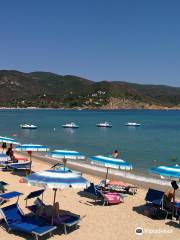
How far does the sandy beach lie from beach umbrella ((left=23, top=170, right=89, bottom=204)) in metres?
1.70

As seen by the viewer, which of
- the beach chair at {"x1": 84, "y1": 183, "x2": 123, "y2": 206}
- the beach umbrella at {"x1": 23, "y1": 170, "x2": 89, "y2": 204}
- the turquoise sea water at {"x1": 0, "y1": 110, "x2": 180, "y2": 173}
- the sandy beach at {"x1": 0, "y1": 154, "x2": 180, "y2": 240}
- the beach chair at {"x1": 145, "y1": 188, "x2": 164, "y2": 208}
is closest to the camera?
the beach umbrella at {"x1": 23, "y1": 170, "x2": 89, "y2": 204}

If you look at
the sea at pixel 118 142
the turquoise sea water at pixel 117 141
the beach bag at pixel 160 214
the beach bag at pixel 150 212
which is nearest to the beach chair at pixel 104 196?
the beach bag at pixel 150 212

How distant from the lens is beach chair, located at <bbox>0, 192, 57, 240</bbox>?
1246 centimetres

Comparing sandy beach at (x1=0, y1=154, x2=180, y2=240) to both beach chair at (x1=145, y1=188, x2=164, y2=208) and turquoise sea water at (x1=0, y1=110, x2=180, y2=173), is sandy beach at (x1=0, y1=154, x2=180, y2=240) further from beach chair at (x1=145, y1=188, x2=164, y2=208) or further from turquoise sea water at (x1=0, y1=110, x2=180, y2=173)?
turquoise sea water at (x1=0, y1=110, x2=180, y2=173)

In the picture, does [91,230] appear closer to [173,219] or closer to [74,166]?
[173,219]

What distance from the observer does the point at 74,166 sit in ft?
96.2

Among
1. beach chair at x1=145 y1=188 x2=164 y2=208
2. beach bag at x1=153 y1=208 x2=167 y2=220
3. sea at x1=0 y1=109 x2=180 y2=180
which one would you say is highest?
beach chair at x1=145 y1=188 x2=164 y2=208

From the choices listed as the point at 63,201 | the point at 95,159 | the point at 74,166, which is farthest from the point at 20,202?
the point at 74,166

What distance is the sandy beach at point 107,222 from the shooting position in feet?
43.0

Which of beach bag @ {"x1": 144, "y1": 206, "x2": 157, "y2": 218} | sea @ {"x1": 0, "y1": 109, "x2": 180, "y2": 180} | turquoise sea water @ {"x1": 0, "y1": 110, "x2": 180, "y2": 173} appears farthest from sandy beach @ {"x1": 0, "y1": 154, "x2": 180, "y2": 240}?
turquoise sea water @ {"x1": 0, "y1": 110, "x2": 180, "y2": 173}

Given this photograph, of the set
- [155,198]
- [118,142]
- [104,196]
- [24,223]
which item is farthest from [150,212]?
[118,142]

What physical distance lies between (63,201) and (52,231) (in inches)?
153

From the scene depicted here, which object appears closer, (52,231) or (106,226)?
(52,231)

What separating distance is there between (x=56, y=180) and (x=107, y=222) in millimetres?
3103
